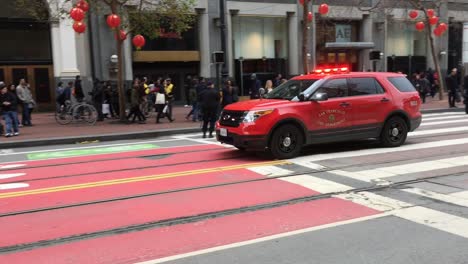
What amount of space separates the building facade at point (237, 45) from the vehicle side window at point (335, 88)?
9.34 meters

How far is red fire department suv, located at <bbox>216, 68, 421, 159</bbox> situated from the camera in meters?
10.3

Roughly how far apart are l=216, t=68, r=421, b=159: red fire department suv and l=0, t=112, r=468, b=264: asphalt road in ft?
1.42

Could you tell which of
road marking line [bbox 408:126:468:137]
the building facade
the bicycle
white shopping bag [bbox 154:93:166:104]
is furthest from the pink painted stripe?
the bicycle

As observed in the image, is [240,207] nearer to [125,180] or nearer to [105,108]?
[125,180]

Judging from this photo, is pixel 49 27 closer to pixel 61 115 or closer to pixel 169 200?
pixel 61 115

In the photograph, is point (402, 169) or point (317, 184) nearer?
point (317, 184)

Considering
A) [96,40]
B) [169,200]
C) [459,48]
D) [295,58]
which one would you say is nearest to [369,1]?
[295,58]

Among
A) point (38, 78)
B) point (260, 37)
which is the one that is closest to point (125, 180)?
point (38, 78)

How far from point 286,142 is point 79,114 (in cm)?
1159

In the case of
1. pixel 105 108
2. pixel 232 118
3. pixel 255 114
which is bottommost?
pixel 105 108

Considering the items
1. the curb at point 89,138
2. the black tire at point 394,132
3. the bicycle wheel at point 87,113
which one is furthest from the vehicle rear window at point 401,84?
the bicycle wheel at point 87,113

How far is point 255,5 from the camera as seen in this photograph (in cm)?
2905

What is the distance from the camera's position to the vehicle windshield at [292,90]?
11.0 meters

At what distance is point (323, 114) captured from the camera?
35.4ft
